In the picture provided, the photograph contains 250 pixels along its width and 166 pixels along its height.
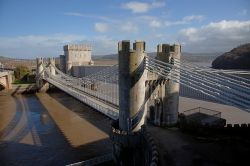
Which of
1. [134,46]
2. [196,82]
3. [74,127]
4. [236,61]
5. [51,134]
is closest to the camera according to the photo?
[196,82]

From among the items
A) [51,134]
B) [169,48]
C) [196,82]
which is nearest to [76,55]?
[51,134]

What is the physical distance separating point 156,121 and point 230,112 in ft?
17.2

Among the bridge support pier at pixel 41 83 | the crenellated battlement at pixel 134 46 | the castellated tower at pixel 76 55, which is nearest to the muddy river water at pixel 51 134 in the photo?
the crenellated battlement at pixel 134 46

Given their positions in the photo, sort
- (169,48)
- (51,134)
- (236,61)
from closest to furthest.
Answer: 1. (169,48)
2. (51,134)
3. (236,61)

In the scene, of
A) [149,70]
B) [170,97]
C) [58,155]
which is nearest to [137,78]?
[149,70]

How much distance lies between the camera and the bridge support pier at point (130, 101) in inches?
471

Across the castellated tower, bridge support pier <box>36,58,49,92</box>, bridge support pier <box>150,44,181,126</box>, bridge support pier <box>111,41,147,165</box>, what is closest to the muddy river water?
bridge support pier <box>111,41,147,165</box>

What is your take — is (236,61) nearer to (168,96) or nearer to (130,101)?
(168,96)

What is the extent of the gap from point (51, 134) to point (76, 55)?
27.7 metres

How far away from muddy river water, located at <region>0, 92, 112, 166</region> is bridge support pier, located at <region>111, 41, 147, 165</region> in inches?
137

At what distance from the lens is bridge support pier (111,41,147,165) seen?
12.0m

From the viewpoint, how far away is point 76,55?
45656 millimetres

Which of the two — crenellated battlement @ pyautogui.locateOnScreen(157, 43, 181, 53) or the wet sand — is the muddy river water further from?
crenellated battlement @ pyautogui.locateOnScreen(157, 43, 181, 53)

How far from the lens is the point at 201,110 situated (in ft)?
51.4
